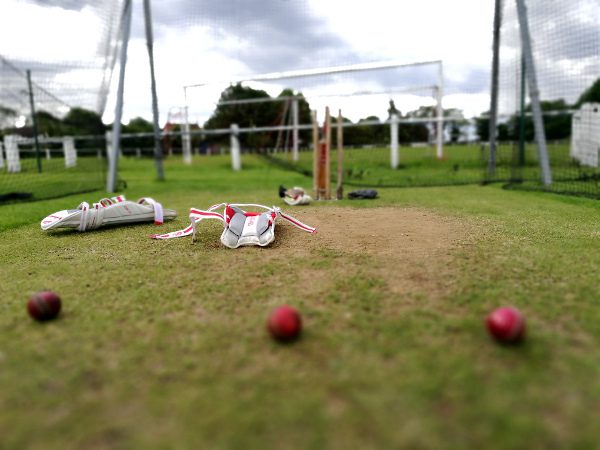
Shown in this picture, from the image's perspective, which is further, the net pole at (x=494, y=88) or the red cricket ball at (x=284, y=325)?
the net pole at (x=494, y=88)

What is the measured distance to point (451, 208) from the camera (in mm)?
6246

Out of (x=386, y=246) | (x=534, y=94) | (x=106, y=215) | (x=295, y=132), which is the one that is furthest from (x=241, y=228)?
(x=295, y=132)

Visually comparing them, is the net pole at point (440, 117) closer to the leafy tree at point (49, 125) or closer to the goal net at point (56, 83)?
the goal net at point (56, 83)

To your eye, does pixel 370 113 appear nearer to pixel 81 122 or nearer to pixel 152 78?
pixel 152 78

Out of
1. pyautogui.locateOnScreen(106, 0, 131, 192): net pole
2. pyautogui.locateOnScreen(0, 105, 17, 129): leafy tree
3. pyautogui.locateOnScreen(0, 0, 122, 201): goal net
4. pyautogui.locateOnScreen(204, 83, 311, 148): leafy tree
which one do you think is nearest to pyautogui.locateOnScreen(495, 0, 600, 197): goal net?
pyautogui.locateOnScreen(204, 83, 311, 148): leafy tree

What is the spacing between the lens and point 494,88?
1126 centimetres

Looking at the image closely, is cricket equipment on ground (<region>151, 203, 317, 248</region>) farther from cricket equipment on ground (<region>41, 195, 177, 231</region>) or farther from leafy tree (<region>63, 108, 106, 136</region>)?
leafy tree (<region>63, 108, 106, 136</region>)

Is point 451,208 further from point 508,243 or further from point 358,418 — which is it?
point 358,418

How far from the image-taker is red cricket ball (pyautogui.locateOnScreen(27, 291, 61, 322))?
7.91 ft

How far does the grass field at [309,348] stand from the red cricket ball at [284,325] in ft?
0.19

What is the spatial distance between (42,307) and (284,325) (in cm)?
136

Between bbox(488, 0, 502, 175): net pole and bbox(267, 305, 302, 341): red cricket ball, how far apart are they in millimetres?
10549

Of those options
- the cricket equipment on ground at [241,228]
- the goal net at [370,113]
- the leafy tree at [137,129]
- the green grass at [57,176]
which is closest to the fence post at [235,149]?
the goal net at [370,113]

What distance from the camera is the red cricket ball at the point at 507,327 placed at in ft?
6.52
